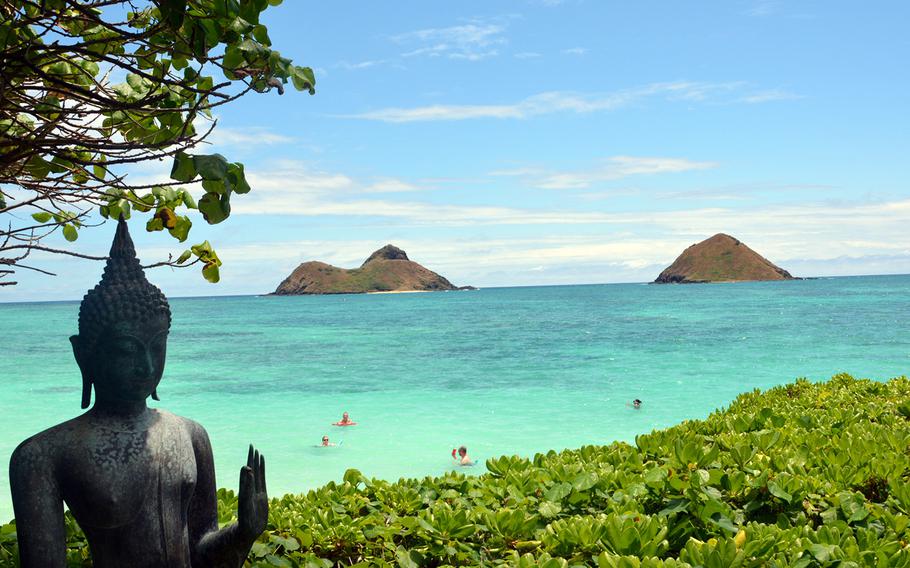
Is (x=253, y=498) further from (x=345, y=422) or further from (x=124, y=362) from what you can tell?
(x=345, y=422)

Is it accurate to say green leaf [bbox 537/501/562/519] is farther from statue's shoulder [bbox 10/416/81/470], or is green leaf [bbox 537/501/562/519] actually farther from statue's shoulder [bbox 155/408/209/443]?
statue's shoulder [bbox 10/416/81/470]

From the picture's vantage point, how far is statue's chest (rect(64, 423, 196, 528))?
9.67 feet

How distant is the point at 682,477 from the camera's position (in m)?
4.41

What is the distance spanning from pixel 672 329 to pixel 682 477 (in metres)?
53.0

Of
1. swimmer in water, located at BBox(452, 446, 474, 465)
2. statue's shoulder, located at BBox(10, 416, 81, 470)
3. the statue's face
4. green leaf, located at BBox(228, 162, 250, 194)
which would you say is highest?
green leaf, located at BBox(228, 162, 250, 194)

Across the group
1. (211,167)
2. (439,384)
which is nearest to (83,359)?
(211,167)

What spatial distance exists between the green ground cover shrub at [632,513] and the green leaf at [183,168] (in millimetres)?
2022

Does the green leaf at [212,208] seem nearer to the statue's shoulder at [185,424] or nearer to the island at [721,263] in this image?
the statue's shoulder at [185,424]

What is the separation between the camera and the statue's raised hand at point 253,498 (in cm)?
291

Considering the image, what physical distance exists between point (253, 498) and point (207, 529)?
61 cm

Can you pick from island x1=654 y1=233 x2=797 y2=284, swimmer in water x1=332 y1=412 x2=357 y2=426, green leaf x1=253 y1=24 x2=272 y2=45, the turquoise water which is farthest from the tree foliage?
island x1=654 y1=233 x2=797 y2=284

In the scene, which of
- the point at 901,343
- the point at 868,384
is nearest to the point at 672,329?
the point at 901,343

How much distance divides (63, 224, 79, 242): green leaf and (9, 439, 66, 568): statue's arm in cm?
334

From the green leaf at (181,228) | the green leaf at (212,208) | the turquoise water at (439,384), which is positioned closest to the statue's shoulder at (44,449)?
the green leaf at (212,208)
